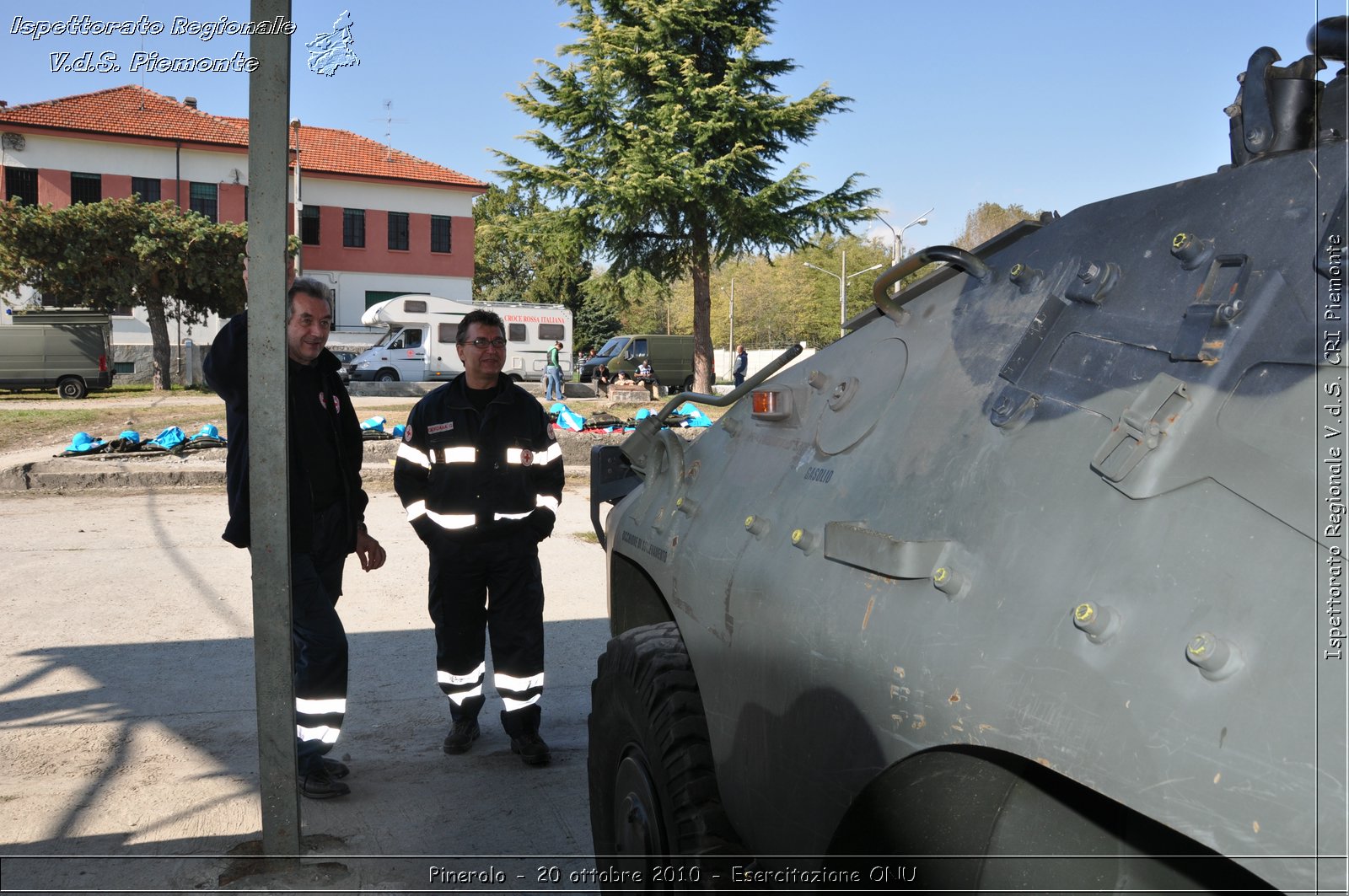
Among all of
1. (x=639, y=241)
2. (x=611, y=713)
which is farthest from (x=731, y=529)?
(x=639, y=241)

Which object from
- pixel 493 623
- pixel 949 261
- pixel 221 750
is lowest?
pixel 221 750

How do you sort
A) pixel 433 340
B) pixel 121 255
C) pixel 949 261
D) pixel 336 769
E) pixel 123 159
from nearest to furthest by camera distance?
pixel 949 261
pixel 336 769
pixel 121 255
pixel 433 340
pixel 123 159

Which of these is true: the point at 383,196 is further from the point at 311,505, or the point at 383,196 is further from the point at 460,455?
the point at 311,505

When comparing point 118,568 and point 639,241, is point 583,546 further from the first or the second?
point 639,241

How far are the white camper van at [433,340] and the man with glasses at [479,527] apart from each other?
28.7 m

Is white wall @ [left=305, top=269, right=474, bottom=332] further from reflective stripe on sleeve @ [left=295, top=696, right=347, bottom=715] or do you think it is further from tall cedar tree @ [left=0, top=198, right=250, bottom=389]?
reflective stripe on sleeve @ [left=295, top=696, right=347, bottom=715]

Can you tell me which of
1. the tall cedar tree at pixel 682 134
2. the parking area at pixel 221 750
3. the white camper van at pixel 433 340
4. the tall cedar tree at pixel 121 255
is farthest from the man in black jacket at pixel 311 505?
the tall cedar tree at pixel 121 255

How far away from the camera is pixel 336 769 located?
4.17 meters

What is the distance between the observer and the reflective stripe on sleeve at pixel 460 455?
15.0ft

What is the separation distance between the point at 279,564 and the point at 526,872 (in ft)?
4.01

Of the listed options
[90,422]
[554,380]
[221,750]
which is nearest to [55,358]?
[90,422]

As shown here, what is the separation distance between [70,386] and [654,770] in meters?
29.9

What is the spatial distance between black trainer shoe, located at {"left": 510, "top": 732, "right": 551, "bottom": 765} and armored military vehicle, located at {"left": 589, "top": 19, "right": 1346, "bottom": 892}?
195cm

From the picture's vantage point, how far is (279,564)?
3.41 metres
